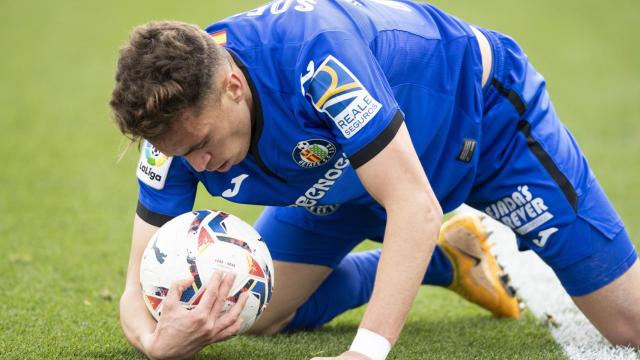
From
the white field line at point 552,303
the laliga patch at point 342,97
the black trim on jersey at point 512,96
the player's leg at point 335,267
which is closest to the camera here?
the laliga patch at point 342,97

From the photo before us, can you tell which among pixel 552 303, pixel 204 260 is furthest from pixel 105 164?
pixel 204 260

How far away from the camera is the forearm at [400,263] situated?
3.32 metres

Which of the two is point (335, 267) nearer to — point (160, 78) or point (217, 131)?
point (217, 131)

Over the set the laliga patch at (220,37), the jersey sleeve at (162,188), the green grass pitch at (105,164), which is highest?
the laliga patch at (220,37)

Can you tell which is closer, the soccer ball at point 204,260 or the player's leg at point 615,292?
the soccer ball at point 204,260

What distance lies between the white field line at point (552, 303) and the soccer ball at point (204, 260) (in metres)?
1.61

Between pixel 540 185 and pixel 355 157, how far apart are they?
1346mm

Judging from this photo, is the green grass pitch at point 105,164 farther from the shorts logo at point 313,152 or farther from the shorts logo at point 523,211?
the shorts logo at point 313,152

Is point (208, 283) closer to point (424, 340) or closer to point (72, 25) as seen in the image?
point (424, 340)

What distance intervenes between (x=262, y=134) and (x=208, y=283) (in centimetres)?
63

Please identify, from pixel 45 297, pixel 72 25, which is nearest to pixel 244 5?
pixel 72 25

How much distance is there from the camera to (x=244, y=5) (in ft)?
50.9

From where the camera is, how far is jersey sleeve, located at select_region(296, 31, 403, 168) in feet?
10.8

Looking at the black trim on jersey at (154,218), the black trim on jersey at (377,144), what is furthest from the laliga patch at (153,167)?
the black trim on jersey at (377,144)
